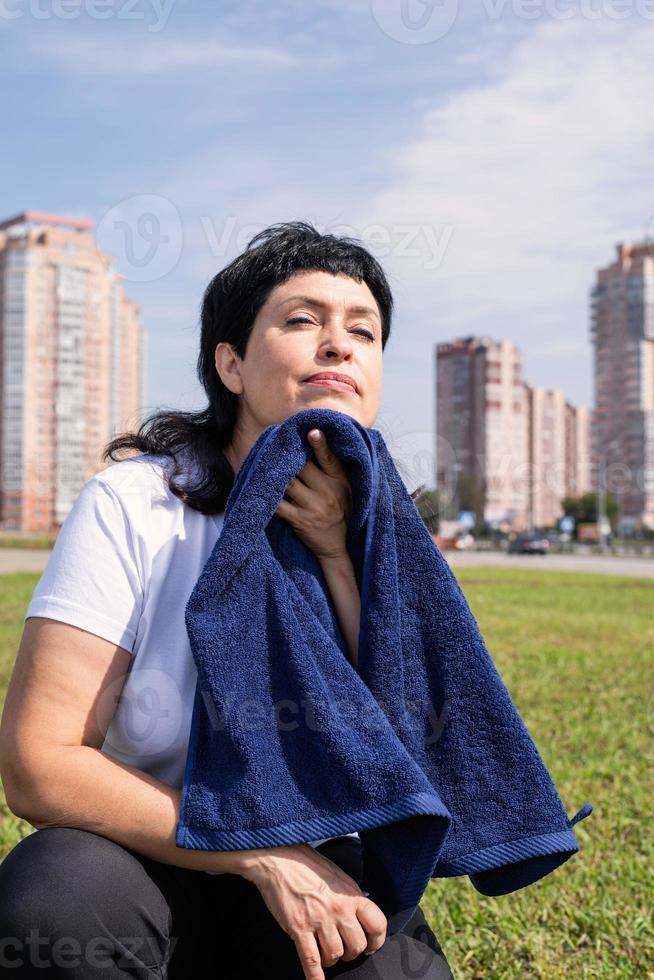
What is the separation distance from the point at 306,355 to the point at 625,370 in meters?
56.0

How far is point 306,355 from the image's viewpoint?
1.64 meters

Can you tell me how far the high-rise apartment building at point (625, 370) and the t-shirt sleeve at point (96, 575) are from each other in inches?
1859

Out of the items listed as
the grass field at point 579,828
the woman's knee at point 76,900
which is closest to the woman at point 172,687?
the woman's knee at point 76,900

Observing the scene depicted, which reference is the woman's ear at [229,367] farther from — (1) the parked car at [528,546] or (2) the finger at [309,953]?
(1) the parked car at [528,546]

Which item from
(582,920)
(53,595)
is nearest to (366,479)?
(53,595)

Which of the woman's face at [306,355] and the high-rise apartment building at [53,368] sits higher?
the high-rise apartment building at [53,368]

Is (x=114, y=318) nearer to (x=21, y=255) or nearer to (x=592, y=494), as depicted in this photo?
(x=21, y=255)

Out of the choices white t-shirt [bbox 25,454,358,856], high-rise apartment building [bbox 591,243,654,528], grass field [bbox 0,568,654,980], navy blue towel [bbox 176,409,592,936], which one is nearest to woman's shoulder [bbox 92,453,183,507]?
white t-shirt [bbox 25,454,358,856]

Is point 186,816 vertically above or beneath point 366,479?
beneath

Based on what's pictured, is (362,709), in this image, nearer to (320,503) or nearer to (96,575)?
(320,503)

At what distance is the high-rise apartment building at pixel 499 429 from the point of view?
2376 inches

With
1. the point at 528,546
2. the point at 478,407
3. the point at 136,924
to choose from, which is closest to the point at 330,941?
the point at 136,924

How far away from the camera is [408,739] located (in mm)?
1454

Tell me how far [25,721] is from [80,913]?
0.89 feet
